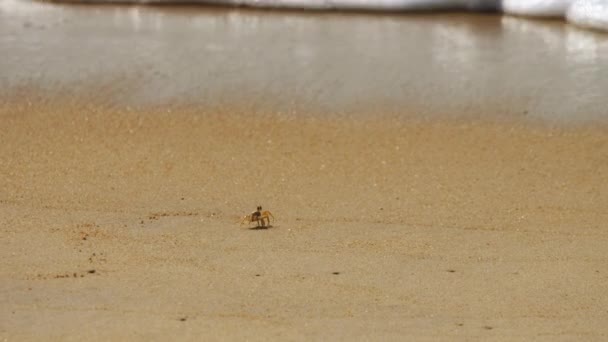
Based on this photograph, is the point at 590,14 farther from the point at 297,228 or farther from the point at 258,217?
the point at 258,217

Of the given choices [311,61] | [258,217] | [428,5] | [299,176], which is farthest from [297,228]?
[428,5]

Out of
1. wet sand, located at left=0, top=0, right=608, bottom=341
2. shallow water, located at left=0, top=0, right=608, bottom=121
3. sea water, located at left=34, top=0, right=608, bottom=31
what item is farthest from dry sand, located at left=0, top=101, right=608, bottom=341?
sea water, located at left=34, top=0, right=608, bottom=31

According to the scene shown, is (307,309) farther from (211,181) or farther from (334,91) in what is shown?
(334,91)

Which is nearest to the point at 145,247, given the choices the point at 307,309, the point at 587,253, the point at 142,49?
the point at 307,309

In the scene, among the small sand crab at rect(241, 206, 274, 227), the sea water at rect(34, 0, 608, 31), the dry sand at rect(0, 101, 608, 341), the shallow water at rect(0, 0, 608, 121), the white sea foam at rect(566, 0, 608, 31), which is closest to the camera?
the dry sand at rect(0, 101, 608, 341)

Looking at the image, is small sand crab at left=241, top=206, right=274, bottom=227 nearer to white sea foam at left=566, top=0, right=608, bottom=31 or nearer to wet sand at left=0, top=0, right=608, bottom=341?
wet sand at left=0, top=0, right=608, bottom=341

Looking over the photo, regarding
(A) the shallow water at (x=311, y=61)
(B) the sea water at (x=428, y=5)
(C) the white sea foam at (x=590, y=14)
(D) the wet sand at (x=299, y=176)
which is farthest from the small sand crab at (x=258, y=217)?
(B) the sea water at (x=428, y=5)
